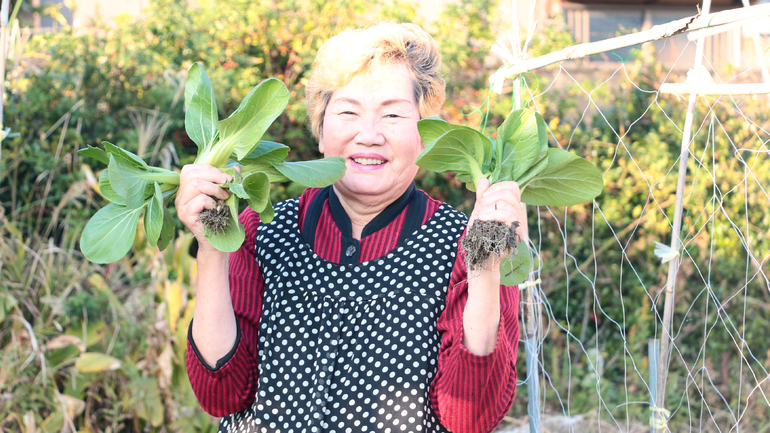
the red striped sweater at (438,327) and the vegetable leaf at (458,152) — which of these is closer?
the vegetable leaf at (458,152)

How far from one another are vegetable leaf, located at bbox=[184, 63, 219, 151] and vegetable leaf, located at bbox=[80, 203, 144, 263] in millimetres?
206

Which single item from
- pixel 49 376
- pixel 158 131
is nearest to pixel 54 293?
pixel 49 376

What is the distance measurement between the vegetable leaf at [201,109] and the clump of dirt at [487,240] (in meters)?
0.60

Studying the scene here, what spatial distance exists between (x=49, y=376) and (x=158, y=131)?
1.45 meters

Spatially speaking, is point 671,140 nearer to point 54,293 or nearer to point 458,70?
point 458,70

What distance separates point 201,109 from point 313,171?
0.92 feet

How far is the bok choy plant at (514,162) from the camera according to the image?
1.19m

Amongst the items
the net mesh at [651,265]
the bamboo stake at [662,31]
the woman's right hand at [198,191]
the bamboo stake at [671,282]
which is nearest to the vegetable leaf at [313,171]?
the woman's right hand at [198,191]

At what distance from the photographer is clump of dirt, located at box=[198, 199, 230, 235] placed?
1.21 meters

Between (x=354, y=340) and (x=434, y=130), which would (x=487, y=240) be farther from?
(x=354, y=340)

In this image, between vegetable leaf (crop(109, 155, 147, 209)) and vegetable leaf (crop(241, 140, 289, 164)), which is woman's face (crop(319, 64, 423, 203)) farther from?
vegetable leaf (crop(109, 155, 147, 209))

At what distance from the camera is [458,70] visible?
4.01 metres

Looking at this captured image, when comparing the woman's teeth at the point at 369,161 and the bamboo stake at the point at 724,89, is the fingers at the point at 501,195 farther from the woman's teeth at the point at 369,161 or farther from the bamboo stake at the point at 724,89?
the bamboo stake at the point at 724,89

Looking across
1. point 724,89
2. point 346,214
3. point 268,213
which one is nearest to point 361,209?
point 346,214
